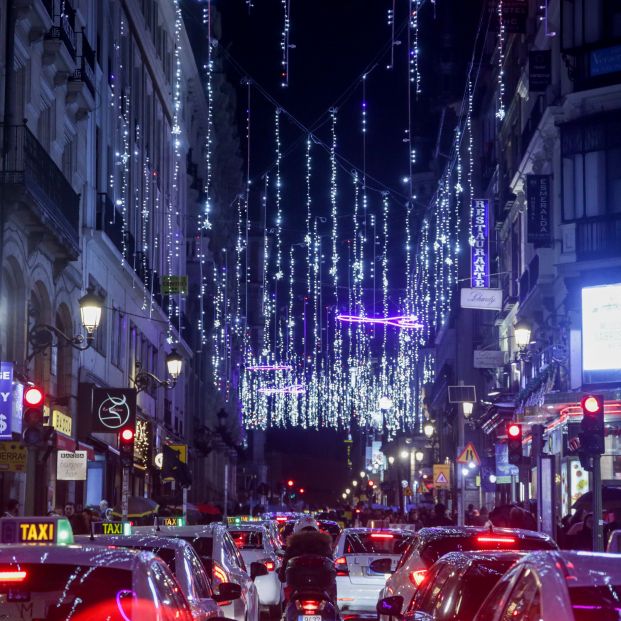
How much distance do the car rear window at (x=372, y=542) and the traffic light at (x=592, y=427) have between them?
11.9ft

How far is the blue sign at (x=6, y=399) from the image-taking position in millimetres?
21875

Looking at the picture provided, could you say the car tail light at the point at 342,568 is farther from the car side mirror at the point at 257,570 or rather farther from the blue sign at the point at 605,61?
the blue sign at the point at 605,61

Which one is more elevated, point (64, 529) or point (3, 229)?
point (3, 229)

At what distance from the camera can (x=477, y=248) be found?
1649 inches

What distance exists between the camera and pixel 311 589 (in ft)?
49.2

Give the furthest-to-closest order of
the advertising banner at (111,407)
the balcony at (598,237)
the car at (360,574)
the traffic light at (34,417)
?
1. the balcony at (598,237)
2. the advertising banner at (111,407)
3. the traffic light at (34,417)
4. the car at (360,574)

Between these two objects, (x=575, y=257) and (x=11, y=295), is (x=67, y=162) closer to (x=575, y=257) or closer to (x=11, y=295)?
(x=11, y=295)

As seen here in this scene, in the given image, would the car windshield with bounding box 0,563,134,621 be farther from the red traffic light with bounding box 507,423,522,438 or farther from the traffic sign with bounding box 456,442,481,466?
the traffic sign with bounding box 456,442,481,466

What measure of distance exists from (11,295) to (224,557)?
12375 millimetres

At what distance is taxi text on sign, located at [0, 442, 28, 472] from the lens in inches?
880

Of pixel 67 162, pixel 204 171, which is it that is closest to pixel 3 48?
pixel 67 162

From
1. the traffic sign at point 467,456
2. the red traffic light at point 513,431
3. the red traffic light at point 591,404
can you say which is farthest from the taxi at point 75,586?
the traffic sign at point 467,456

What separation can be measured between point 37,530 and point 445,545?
5.69 m

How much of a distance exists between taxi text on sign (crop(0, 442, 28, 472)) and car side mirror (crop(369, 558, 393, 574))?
6763mm
